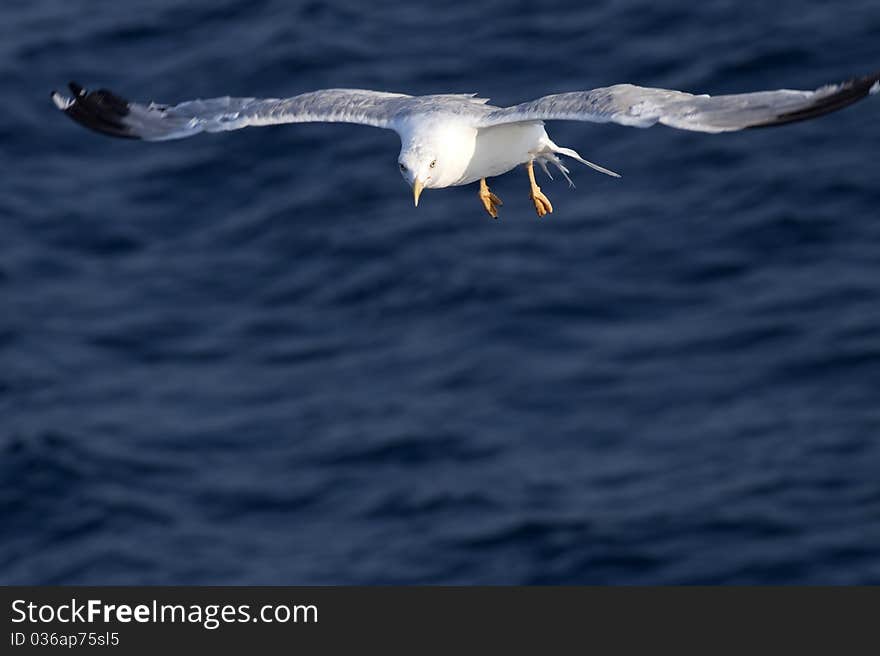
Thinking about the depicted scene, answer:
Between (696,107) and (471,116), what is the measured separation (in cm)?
215

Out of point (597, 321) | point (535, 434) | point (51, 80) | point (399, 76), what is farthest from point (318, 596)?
point (51, 80)

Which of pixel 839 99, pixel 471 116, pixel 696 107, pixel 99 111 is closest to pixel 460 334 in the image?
pixel 99 111

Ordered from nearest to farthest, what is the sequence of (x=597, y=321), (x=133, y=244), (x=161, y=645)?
(x=161, y=645) → (x=597, y=321) → (x=133, y=244)

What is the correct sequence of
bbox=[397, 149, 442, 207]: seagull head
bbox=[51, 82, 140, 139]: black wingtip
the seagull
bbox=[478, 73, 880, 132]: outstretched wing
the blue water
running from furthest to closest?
the blue water < bbox=[51, 82, 140, 139]: black wingtip < bbox=[397, 149, 442, 207]: seagull head < the seagull < bbox=[478, 73, 880, 132]: outstretched wing

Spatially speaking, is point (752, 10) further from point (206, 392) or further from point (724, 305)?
point (206, 392)

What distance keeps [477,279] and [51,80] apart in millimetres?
8711

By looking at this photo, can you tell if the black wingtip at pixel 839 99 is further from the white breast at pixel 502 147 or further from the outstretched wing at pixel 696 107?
the white breast at pixel 502 147

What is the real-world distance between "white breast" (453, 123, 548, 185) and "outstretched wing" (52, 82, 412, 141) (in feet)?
2.74

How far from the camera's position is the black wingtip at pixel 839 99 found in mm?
14102

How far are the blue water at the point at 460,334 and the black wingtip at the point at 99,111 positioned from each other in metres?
9.70

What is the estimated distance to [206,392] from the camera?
94.3 ft

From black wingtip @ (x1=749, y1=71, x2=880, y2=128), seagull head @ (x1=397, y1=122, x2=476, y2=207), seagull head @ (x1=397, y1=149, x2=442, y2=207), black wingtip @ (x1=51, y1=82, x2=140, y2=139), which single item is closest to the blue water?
black wingtip @ (x1=51, y1=82, x2=140, y2=139)

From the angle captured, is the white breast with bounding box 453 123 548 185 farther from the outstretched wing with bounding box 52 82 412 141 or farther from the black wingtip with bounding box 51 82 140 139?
the black wingtip with bounding box 51 82 140 139

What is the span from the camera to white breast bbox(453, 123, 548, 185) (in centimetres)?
1664
